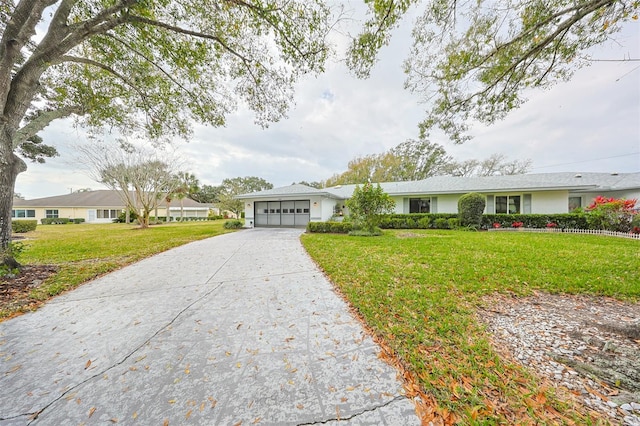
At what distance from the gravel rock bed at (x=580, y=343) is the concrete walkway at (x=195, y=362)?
4.66 ft

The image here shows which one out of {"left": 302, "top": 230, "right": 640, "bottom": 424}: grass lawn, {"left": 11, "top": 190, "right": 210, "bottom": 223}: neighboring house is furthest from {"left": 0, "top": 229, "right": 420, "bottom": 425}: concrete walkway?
{"left": 11, "top": 190, "right": 210, "bottom": 223}: neighboring house

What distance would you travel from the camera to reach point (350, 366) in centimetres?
206

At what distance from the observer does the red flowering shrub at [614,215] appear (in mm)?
9172

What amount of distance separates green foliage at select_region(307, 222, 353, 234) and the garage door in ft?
10.1

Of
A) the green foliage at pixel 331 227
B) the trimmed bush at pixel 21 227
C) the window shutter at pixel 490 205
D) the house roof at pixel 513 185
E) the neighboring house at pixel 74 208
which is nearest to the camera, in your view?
the green foliage at pixel 331 227

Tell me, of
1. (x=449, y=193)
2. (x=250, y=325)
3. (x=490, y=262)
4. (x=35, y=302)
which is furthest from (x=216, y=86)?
(x=449, y=193)

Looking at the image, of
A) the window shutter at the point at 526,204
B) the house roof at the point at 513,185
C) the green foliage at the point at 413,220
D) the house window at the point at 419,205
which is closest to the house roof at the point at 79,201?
the house roof at the point at 513,185

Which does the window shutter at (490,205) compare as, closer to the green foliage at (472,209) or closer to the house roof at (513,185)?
the house roof at (513,185)

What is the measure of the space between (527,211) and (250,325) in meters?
17.3

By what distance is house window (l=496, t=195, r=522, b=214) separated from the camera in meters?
13.4

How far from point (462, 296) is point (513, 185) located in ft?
45.8

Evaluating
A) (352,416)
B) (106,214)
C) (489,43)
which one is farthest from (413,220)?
(106,214)

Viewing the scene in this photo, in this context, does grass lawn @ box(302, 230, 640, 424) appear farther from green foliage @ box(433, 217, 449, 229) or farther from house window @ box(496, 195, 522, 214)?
house window @ box(496, 195, 522, 214)

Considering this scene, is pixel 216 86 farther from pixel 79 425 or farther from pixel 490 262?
pixel 490 262
